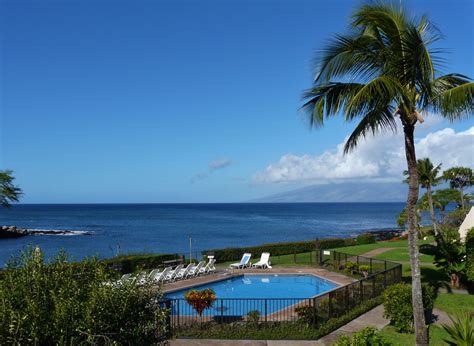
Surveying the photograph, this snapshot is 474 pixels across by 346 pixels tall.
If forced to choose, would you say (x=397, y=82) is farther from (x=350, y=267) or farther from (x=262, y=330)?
(x=350, y=267)

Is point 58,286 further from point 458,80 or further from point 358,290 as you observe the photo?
point 358,290

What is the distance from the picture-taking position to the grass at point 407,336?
11087 mm

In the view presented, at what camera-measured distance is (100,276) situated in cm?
595

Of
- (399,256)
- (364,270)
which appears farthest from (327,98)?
(399,256)

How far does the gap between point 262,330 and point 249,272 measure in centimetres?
1307

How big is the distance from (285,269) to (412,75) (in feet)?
60.0

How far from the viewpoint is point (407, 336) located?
1173 centimetres

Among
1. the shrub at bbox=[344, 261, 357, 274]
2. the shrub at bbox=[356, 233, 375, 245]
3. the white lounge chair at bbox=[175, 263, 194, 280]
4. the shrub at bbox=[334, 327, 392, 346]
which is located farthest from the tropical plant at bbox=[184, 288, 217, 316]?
the shrub at bbox=[356, 233, 375, 245]

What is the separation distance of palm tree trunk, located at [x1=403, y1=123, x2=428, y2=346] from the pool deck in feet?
39.4

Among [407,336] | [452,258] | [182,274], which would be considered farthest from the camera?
[182,274]

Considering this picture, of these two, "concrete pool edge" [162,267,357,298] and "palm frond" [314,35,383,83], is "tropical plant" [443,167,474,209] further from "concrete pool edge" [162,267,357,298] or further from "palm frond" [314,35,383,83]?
"palm frond" [314,35,383,83]

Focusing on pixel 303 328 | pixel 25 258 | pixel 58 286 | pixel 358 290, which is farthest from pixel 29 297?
pixel 358 290

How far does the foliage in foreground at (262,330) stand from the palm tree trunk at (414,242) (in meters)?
3.30

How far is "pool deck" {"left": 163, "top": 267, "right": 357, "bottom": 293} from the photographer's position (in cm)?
2134
